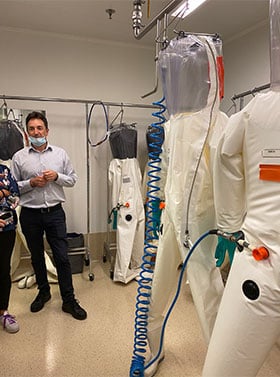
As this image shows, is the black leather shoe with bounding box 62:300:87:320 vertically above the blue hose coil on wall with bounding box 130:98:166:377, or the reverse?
the blue hose coil on wall with bounding box 130:98:166:377

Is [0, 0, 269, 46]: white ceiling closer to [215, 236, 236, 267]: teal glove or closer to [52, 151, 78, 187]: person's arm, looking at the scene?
[52, 151, 78, 187]: person's arm

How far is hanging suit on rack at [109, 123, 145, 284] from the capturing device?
2992mm

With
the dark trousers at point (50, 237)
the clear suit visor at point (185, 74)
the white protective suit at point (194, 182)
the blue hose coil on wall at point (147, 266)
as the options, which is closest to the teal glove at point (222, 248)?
the white protective suit at point (194, 182)

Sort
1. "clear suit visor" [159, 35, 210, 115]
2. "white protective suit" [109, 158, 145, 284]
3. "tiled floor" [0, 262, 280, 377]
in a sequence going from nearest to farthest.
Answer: "clear suit visor" [159, 35, 210, 115]
"tiled floor" [0, 262, 280, 377]
"white protective suit" [109, 158, 145, 284]

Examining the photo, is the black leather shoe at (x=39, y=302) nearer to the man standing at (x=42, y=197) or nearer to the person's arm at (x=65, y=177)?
the man standing at (x=42, y=197)

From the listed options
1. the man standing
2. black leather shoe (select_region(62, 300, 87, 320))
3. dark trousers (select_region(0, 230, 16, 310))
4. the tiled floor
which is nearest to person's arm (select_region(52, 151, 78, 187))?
the man standing

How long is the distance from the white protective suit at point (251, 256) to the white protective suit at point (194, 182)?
0.81ft

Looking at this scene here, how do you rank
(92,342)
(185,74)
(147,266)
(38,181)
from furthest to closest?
(38,181)
(92,342)
(147,266)
(185,74)

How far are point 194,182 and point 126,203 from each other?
163 centimetres

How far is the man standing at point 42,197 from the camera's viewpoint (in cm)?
231

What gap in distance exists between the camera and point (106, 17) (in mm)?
2768

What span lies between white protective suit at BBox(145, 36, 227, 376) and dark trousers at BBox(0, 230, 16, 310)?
1.15 metres

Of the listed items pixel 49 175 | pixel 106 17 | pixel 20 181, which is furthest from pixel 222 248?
pixel 106 17

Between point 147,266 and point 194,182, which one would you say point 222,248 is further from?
point 147,266
